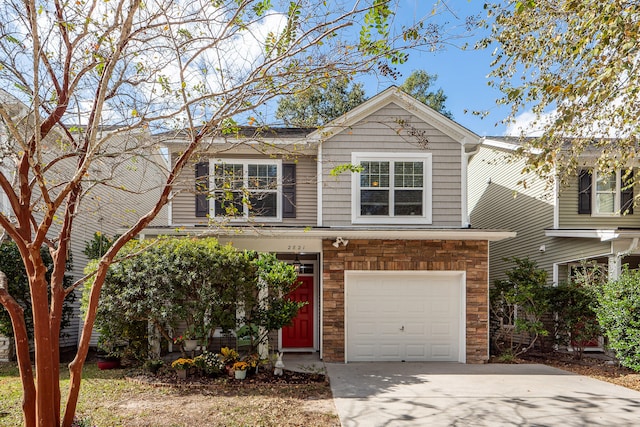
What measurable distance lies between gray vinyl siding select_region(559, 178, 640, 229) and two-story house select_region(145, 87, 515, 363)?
3.44m

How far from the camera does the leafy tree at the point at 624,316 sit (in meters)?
8.66

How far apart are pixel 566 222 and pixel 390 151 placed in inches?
220

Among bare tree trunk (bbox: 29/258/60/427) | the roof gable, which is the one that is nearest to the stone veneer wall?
the roof gable

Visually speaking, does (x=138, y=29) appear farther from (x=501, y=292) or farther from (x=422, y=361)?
(x=501, y=292)

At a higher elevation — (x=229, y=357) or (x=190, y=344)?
(x=190, y=344)

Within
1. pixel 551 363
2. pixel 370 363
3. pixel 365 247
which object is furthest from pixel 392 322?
pixel 551 363

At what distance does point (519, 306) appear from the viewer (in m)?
10.7

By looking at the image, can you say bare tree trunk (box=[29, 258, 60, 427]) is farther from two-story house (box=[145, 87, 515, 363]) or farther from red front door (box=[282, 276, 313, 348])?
red front door (box=[282, 276, 313, 348])

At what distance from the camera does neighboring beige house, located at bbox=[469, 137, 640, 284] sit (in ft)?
35.1

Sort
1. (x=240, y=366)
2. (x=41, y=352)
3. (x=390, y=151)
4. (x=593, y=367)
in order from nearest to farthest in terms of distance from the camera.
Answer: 1. (x=41, y=352)
2. (x=240, y=366)
3. (x=593, y=367)
4. (x=390, y=151)

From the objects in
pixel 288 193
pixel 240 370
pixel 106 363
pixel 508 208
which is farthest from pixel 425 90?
pixel 106 363

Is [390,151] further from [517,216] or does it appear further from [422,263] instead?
[517,216]

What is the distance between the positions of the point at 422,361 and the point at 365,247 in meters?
2.86

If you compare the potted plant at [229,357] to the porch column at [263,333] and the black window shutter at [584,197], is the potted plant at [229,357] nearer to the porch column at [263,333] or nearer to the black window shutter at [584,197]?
the porch column at [263,333]
